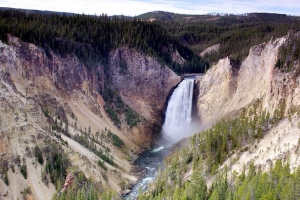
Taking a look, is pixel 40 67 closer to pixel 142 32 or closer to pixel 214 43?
pixel 142 32

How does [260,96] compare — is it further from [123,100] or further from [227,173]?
[123,100]

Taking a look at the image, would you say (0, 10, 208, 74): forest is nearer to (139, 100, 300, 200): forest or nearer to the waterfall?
the waterfall

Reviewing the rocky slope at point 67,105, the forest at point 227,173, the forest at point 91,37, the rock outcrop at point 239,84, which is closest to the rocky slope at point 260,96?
the rock outcrop at point 239,84

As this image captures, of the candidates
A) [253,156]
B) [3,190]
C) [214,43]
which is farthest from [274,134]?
[214,43]

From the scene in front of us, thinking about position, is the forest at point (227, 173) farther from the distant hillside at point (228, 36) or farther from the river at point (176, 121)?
the distant hillside at point (228, 36)

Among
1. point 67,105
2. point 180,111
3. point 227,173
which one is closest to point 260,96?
point 227,173

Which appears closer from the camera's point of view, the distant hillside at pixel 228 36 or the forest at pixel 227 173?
the forest at pixel 227 173

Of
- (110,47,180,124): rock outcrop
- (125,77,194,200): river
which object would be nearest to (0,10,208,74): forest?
(110,47,180,124): rock outcrop
